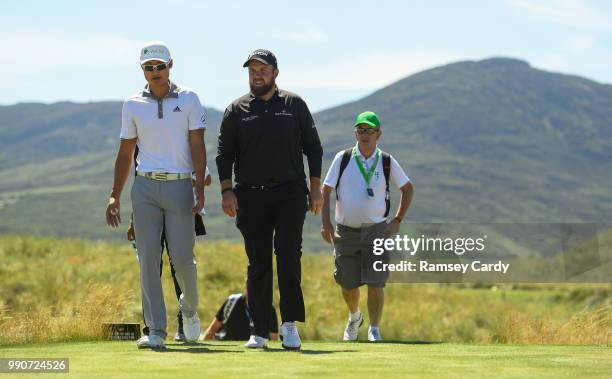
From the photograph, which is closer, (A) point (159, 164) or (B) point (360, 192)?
(A) point (159, 164)

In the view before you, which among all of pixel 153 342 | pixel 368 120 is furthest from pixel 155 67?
pixel 368 120

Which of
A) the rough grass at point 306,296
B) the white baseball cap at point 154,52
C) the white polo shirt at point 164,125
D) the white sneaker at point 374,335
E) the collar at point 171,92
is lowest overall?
the rough grass at point 306,296

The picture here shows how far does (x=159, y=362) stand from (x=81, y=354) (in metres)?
1.04

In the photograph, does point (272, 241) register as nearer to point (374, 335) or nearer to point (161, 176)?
point (161, 176)

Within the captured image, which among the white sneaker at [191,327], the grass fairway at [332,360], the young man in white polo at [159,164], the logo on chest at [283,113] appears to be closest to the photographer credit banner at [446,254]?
the grass fairway at [332,360]

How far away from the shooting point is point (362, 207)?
1160 centimetres

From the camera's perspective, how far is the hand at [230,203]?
9336 millimetres

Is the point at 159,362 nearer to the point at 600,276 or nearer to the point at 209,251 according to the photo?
the point at 600,276

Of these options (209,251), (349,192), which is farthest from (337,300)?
(349,192)

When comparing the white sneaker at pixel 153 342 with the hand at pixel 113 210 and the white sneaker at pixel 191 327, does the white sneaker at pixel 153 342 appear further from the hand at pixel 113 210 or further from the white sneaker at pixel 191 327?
the hand at pixel 113 210

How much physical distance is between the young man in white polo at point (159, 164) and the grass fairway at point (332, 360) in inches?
23.9

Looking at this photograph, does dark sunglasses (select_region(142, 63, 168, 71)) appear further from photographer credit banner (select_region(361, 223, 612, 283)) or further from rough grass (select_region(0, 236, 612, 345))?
rough grass (select_region(0, 236, 612, 345))

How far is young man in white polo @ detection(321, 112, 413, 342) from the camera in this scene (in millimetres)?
11602

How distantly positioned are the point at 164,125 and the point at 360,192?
2.97m
